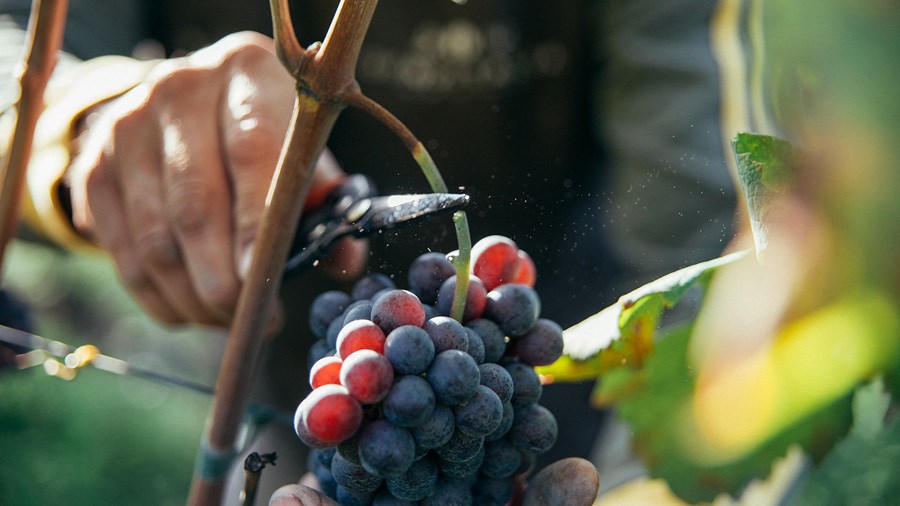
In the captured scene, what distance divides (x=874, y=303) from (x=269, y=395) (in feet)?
4.24

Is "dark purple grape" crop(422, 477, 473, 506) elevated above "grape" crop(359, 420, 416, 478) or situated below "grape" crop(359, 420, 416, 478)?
below

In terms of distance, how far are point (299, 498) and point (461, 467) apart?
3.2 inches

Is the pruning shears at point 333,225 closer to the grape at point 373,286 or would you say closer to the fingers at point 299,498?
the grape at point 373,286

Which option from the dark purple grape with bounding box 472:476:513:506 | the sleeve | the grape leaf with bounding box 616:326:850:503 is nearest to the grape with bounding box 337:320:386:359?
the dark purple grape with bounding box 472:476:513:506

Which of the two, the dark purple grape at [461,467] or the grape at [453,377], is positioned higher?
the grape at [453,377]

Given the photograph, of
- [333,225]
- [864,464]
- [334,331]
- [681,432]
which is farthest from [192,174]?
[864,464]

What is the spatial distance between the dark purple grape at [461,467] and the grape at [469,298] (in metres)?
0.07

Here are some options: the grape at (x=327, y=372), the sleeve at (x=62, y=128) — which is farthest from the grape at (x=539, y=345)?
the sleeve at (x=62, y=128)

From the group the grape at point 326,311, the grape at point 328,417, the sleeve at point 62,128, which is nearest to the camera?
the grape at point 328,417

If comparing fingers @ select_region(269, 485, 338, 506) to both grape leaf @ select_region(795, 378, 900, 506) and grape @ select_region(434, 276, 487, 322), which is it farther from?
grape leaf @ select_region(795, 378, 900, 506)

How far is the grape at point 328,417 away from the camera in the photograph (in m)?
0.35

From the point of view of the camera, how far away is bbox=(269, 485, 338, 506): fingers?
1.24 feet

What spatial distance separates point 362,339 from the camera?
0.37 meters

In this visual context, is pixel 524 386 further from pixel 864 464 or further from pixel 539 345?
pixel 864 464
